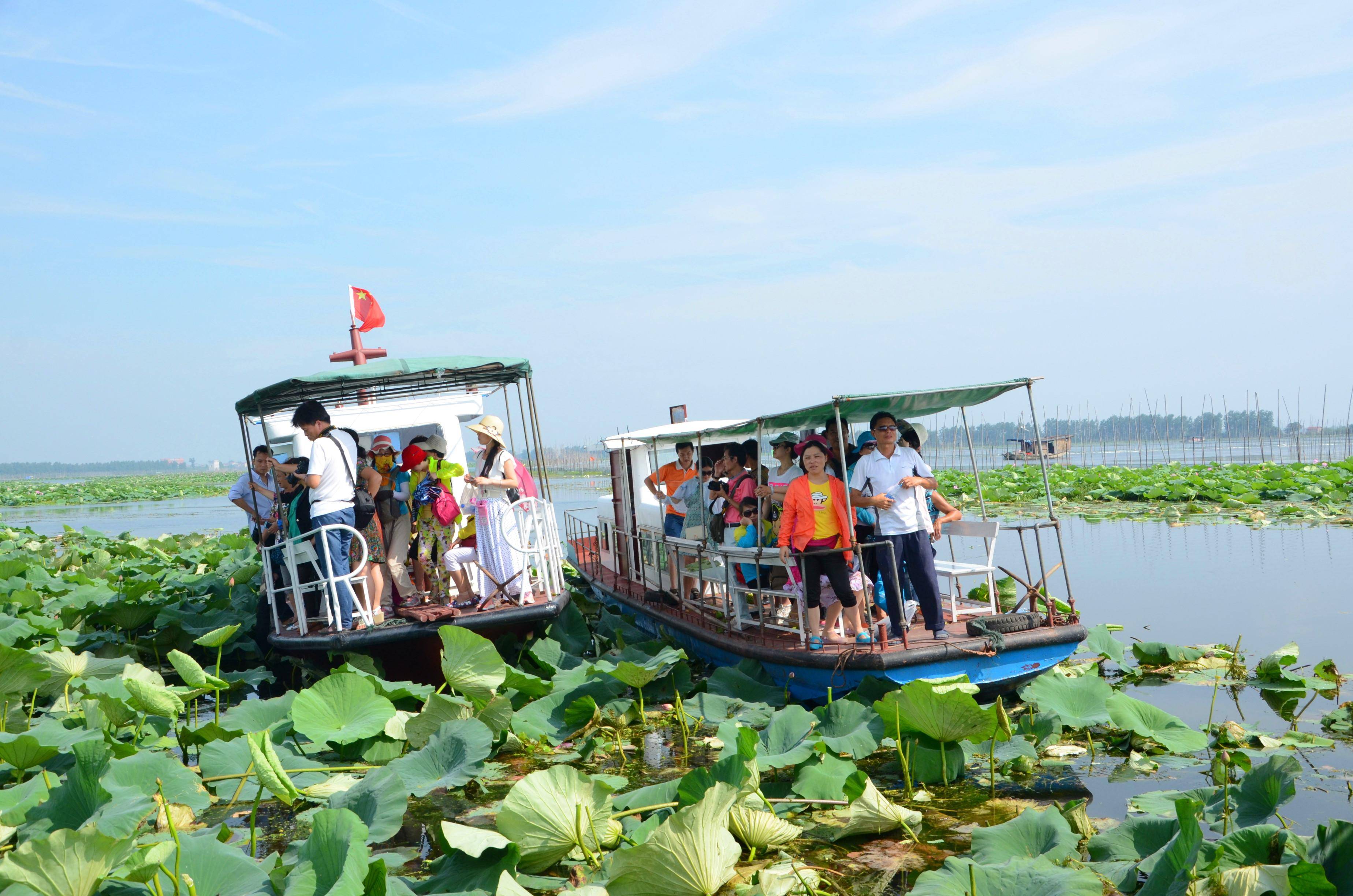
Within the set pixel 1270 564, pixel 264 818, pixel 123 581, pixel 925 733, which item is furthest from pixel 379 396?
pixel 1270 564

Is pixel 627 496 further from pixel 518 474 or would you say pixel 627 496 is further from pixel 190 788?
pixel 190 788

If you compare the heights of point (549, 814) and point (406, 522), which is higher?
point (406, 522)

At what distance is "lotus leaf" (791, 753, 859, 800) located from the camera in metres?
4.47

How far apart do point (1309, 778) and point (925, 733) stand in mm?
2188

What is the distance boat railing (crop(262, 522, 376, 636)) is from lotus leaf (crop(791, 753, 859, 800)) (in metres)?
3.70

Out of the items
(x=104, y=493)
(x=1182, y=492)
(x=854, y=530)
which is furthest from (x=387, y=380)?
(x=104, y=493)

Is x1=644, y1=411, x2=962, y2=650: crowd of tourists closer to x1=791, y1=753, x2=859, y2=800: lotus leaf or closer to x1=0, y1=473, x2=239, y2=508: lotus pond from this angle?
x1=791, y1=753, x2=859, y2=800: lotus leaf

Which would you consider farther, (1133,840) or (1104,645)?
(1104,645)

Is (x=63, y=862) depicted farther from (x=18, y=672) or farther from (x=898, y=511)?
(x=898, y=511)

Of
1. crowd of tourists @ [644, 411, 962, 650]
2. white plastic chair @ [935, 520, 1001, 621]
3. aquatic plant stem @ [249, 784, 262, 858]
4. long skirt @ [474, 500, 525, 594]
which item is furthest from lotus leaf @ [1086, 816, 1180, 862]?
long skirt @ [474, 500, 525, 594]

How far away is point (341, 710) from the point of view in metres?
5.38

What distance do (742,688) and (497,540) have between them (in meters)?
2.40

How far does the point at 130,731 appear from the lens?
19.4 feet

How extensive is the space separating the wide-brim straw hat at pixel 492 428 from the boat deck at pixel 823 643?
7.44ft
